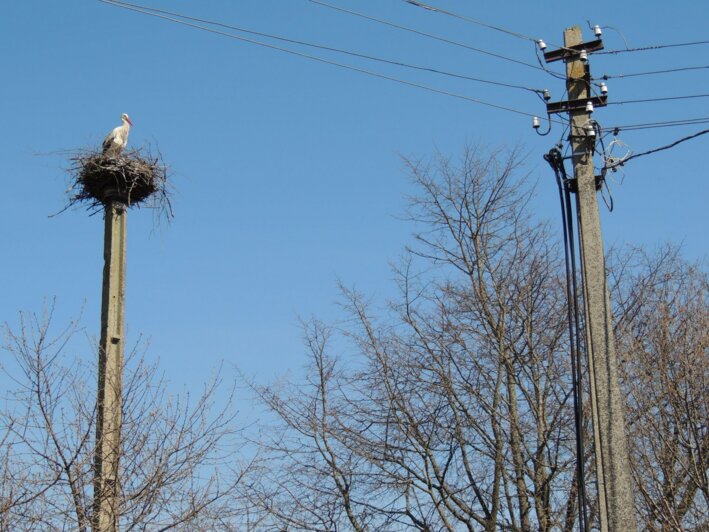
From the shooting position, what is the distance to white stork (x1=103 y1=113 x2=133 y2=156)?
10719 mm

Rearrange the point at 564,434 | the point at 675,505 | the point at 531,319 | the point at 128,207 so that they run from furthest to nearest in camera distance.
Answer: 1. the point at 531,319
2. the point at 564,434
3. the point at 675,505
4. the point at 128,207

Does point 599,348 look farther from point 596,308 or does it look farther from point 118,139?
point 118,139

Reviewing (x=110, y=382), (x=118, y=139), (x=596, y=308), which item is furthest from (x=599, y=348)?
(x=118, y=139)

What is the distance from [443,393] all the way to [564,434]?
1.84 meters

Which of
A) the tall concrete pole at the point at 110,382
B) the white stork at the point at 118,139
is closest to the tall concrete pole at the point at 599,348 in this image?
the tall concrete pole at the point at 110,382

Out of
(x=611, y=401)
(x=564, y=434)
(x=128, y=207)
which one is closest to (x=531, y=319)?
(x=564, y=434)

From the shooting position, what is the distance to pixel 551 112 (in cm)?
846

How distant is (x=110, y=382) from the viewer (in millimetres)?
8688

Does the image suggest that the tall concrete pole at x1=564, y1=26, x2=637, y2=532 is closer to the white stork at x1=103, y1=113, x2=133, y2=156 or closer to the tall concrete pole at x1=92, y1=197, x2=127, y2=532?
the tall concrete pole at x1=92, y1=197, x2=127, y2=532

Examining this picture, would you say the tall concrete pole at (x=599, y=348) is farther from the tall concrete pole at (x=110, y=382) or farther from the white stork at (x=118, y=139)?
the white stork at (x=118, y=139)

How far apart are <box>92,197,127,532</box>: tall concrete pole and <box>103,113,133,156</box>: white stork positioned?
1.82 meters

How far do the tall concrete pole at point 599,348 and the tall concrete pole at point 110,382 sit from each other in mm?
3770

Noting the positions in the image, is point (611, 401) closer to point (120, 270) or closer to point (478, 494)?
point (120, 270)

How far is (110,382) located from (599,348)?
3968 mm
